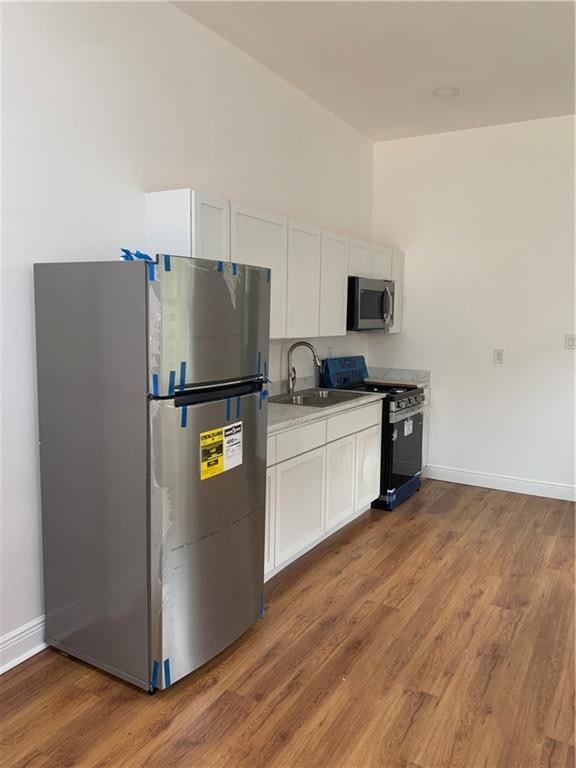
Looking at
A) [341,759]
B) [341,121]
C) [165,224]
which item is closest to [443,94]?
[341,121]

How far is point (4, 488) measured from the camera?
2332mm

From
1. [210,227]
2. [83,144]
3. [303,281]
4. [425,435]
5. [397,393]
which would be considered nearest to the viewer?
[83,144]

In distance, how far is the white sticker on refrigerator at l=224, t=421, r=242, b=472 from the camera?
92.7 inches

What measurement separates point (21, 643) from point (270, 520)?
47.7 inches

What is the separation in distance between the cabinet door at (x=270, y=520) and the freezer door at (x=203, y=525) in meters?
0.33

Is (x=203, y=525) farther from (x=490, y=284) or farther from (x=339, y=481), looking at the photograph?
(x=490, y=284)

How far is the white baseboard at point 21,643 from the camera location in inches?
92.4

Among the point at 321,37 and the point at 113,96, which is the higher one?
the point at 321,37

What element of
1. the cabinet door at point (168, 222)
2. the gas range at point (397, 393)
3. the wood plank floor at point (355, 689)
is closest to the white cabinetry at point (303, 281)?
the gas range at point (397, 393)

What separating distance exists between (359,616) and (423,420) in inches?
92.4

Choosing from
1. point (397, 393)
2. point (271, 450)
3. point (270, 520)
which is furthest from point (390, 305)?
point (270, 520)

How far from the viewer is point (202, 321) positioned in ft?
7.14

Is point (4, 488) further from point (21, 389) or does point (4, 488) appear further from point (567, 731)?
point (567, 731)

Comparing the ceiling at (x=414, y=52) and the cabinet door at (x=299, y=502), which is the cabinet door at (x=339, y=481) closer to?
the cabinet door at (x=299, y=502)
